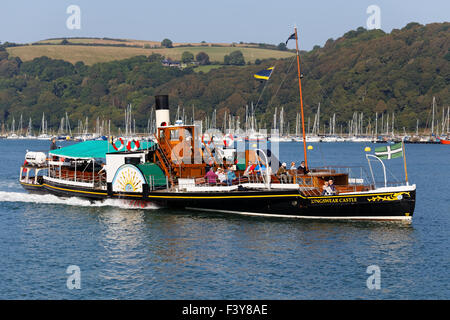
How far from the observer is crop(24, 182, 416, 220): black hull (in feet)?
124

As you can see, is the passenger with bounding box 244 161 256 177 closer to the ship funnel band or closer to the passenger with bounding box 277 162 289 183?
the passenger with bounding box 277 162 289 183

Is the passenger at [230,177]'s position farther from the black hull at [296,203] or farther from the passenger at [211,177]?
the black hull at [296,203]

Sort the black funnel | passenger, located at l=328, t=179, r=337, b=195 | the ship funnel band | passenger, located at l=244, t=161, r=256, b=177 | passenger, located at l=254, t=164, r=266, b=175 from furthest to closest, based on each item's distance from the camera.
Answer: the black funnel, the ship funnel band, passenger, located at l=244, t=161, r=256, b=177, passenger, located at l=254, t=164, r=266, b=175, passenger, located at l=328, t=179, r=337, b=195

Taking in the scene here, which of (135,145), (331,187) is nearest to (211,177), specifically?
(135,145)

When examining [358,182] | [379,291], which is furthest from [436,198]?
[379,291]

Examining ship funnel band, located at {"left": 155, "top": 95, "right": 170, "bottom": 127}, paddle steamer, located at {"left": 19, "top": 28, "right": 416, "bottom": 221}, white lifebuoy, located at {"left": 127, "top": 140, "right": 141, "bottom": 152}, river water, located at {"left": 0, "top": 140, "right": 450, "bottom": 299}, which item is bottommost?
river water, located at {"left": 0, "top": 140, "right": 450, "bottom": 299}

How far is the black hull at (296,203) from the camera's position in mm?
37719

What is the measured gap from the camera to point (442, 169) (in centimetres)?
9419

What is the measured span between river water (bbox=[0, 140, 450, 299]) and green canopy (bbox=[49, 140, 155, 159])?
5.16 metres

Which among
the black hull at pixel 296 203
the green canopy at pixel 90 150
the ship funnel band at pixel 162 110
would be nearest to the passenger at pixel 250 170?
the black hull at pixel 296 203

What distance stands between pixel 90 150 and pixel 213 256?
71.6ft

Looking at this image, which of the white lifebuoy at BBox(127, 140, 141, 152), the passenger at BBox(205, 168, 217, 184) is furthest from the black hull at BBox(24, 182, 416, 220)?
the white lifebuoy at BBox(127, 140, 141, 152)

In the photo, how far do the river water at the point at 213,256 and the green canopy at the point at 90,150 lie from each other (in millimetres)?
5165
